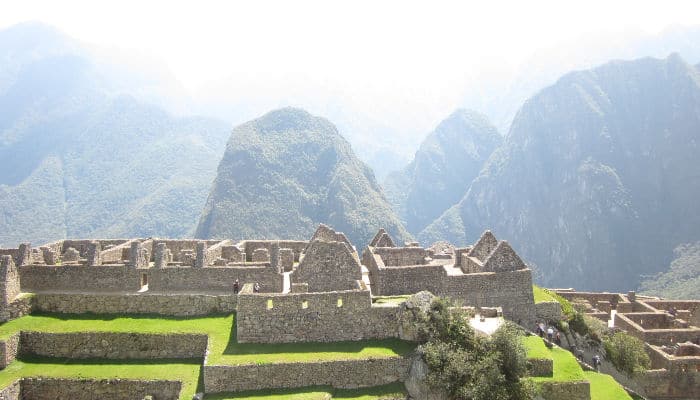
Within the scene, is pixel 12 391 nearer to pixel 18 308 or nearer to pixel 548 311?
pixel 18 308

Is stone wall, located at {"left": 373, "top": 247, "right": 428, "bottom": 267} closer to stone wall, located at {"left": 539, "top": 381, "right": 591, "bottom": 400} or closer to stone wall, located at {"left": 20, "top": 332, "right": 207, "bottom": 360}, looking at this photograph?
stone wall, located at {"left": 539, "top": 381, "right": 591, "bottom": 400}

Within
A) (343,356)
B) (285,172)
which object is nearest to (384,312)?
(343,356)

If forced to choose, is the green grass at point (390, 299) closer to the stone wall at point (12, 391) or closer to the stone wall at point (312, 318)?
the stone wall at point (312, 318)

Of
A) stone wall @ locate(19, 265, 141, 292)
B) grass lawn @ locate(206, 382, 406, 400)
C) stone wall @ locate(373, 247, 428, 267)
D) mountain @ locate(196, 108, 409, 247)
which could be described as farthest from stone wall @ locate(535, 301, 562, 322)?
mountain @ locate(196, 108, 409, 247)

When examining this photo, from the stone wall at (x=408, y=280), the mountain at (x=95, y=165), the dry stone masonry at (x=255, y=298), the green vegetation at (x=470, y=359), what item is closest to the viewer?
the green vegetation at (x=470, y=359)

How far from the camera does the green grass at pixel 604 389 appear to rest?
25.1m

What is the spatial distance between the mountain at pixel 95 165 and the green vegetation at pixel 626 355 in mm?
102657

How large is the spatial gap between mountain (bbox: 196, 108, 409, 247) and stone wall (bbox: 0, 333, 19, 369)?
74.8 meters

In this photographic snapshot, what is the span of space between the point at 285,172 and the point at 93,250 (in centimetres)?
10372

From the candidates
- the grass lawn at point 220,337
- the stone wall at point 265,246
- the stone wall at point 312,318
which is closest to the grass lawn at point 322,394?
the grass lawn at point 220,337

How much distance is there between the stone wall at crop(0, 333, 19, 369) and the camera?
2360cm

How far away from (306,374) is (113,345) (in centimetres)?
909

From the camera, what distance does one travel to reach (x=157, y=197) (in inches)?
5266

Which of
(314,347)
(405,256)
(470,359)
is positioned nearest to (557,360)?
(470,359)
